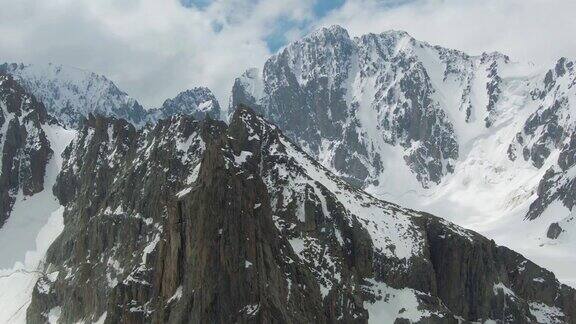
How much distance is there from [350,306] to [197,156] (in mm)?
61732

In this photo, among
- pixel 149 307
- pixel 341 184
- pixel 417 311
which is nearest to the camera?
pixel 149 307

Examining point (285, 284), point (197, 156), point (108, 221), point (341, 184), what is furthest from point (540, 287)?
point (108, 221)

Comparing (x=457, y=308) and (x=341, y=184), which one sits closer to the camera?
(x=457, y=308)

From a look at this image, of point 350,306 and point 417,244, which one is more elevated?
point 417,244

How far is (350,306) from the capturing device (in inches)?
5566

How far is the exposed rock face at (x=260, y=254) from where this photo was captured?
116 m

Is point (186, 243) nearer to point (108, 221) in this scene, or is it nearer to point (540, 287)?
point (108, 221)

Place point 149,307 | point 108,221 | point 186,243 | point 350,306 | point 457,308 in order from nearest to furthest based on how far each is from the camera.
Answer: point 186,243 → point 149,307 → point 350,306 → point 457,308 → point 108,221

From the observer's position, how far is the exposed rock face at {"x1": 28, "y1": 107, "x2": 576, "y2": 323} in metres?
116

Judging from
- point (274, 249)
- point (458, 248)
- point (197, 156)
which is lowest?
point (274, 249)

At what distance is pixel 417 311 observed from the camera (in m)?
150

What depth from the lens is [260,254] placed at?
119 metres

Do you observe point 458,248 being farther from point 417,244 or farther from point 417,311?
point 417,311

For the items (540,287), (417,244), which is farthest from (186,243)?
(540,287)
